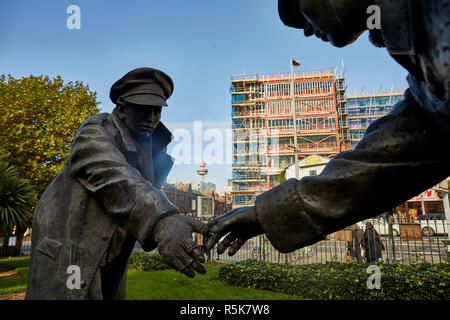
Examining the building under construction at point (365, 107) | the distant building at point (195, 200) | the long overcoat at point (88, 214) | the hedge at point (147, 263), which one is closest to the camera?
the long overcoat at point (88, 214)

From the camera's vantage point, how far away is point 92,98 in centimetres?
1505

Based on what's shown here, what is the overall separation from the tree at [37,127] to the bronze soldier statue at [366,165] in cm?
1314

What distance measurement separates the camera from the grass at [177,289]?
6805 millimetres

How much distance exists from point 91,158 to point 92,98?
1521 centimetres

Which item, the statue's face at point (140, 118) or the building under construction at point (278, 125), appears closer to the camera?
the statue's face at point (140, 118)

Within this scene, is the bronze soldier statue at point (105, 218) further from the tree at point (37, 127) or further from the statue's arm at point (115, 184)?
the tree at point (37, 127)

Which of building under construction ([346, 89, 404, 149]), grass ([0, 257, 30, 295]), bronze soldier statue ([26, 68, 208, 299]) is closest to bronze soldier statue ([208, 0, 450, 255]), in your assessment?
bronze soldier statue ([26, 68, 208, 299])

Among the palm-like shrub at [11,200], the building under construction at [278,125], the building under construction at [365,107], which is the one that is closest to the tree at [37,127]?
the palm-like shrub at [11,200]

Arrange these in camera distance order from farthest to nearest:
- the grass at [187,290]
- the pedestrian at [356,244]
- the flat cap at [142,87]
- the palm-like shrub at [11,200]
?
the pedestrian at [356,244] < the palm-like shrub at [11,200] < the grass at [187,290] < the flat cap at [142,87]

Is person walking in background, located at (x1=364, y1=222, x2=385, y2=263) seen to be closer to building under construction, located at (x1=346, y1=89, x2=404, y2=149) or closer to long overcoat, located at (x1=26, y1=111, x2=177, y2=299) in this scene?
long overcoat, located at (x1=26, y1=111, x2=177, y2=299)

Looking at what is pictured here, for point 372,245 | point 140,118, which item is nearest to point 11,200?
point 140,118

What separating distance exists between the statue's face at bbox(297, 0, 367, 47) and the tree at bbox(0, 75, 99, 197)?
43.6ft
